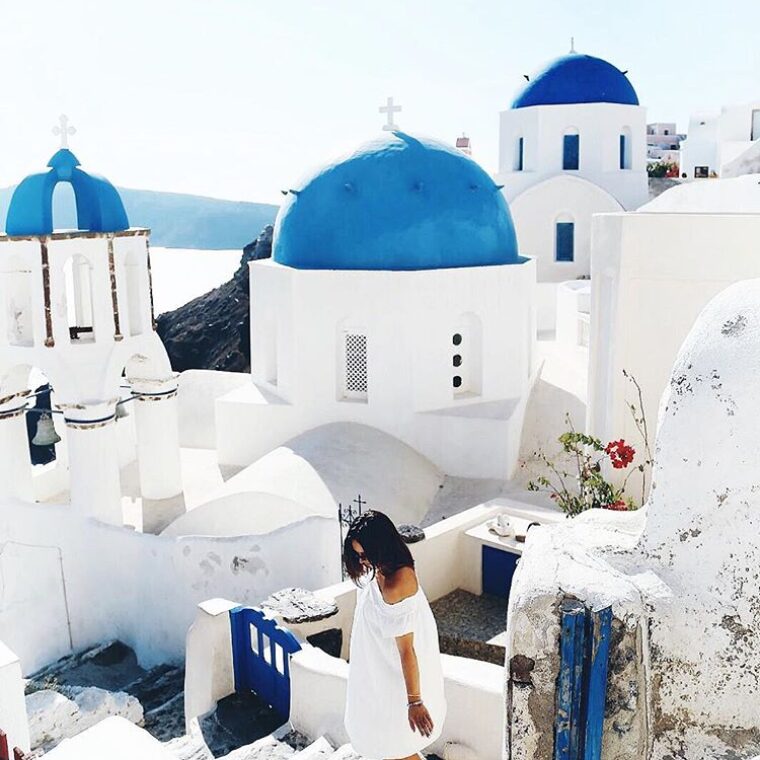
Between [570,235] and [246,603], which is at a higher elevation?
[570,235]

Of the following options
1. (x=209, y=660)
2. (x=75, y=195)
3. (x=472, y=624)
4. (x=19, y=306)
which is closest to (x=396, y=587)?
(x=209, y=660)

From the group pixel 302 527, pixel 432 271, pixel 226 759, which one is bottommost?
pixel 226 759

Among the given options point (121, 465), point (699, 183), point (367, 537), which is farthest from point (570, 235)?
point (367, 537)

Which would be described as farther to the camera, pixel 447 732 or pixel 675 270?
pixel 675 270

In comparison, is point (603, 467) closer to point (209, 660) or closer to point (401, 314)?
point (401, 314)

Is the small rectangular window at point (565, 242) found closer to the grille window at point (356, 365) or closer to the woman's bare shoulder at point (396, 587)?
the grille window at point (356, 365)

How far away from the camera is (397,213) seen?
11.8 meters

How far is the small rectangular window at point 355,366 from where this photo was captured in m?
12.0

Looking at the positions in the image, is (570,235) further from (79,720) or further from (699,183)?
(79,720)

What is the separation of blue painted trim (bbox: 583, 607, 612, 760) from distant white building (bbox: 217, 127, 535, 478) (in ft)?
27.0

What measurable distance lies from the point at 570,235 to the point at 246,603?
1381 cm

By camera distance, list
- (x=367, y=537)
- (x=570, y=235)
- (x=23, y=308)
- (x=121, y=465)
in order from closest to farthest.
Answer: (x=367, y=537), (x=23, y=308), (x=121, y=465), (x=570, y=235)

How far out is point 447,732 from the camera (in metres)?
5.55

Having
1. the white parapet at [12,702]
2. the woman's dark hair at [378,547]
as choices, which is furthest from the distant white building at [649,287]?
the white parapet at [12,702]
